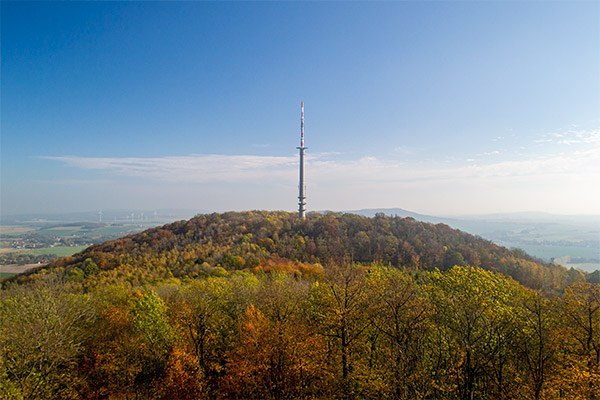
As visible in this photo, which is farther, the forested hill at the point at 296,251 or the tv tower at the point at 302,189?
the tv tower at the point at 302,189

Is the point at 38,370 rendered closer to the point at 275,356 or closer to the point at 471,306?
the point at 275,356

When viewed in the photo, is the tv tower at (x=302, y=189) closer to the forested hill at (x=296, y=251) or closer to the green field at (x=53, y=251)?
the forested hill at (x=296, y=251)

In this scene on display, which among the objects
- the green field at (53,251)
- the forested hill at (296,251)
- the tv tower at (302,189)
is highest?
the tv tower at (302,189)

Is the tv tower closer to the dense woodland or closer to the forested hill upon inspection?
the forested hill

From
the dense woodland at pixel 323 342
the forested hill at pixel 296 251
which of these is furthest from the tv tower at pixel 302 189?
the dense woodland at pixel 323 342

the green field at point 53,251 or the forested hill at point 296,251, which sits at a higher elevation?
the forested hill at point 296,251

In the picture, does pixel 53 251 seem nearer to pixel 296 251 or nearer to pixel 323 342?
pixel 296 251

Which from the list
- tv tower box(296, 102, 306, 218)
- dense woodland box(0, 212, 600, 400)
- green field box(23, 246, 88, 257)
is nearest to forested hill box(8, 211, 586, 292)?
tv tower box(296, 102, 306, 218)

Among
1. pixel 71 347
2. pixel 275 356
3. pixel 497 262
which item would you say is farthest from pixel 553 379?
pixel 497 262

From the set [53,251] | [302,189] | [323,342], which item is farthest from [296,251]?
[53,251]
